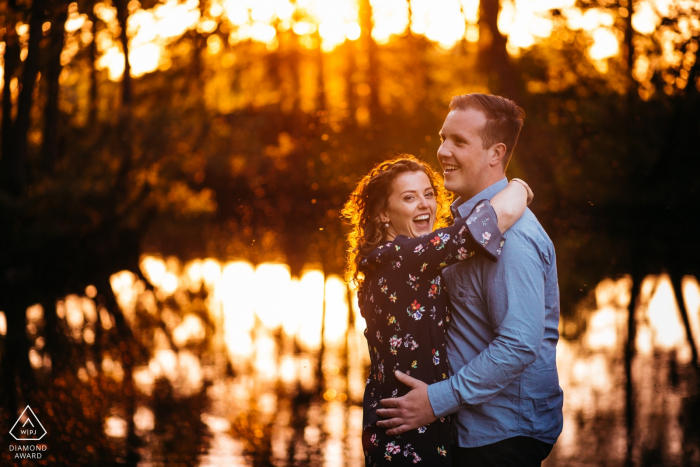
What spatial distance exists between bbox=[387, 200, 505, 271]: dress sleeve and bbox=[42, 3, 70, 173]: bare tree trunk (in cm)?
1617

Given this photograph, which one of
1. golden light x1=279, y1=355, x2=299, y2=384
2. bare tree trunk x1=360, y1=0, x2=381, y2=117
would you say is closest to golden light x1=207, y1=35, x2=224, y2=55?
bare tree trunk x1=360, y1=0, x2=381, y2=117

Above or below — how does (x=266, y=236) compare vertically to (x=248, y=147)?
below

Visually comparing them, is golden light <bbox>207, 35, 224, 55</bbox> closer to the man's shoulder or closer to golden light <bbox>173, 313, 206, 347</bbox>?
golden light <bbox>173, 313, 206, 347</bbox>

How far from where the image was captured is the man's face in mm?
2629

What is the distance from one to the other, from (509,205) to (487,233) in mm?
172

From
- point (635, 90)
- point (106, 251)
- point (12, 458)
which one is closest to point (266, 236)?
point (106, 251)

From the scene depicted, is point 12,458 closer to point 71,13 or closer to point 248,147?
point 71,13

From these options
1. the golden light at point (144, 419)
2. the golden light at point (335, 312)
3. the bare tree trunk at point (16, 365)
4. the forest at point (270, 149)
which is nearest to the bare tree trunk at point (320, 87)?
the forest at point (270, 149)

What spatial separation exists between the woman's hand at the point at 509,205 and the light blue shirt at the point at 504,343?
4 centimetres

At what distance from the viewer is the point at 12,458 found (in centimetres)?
543

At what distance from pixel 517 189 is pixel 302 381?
5117mm

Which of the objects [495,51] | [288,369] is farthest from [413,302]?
[495,51]

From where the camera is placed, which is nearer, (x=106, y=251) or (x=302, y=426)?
(x=302, y=426)

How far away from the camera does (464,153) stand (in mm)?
2666
